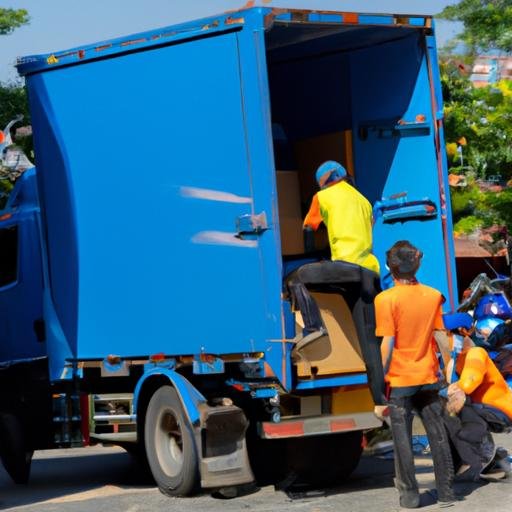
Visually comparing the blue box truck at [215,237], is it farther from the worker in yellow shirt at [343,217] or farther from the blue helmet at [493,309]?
the blue helmet at [493,309]

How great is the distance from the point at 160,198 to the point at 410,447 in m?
2.69

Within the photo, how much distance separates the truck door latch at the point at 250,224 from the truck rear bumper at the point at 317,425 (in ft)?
4.40

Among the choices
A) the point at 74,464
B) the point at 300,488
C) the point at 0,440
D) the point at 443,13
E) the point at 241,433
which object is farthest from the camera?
the point at 443,13

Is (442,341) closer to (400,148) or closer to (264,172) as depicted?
(264,172)

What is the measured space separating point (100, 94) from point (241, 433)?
287cm

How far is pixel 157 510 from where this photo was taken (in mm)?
8602

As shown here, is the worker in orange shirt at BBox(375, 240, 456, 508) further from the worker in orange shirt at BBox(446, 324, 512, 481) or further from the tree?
the tree

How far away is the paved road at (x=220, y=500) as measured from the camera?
8.27 m

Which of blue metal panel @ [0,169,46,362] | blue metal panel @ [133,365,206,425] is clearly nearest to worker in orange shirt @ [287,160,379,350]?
blue metal panel @ [133,365,206,425]

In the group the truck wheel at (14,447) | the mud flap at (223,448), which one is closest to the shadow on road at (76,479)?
the truck wheel at (14,447)

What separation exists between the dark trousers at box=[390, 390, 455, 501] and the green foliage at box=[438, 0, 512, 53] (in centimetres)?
1575

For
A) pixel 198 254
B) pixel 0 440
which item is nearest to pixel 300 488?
pixel 198 254

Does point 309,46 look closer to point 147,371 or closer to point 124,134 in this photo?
point 124,134

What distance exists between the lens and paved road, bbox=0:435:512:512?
27.1 ft
